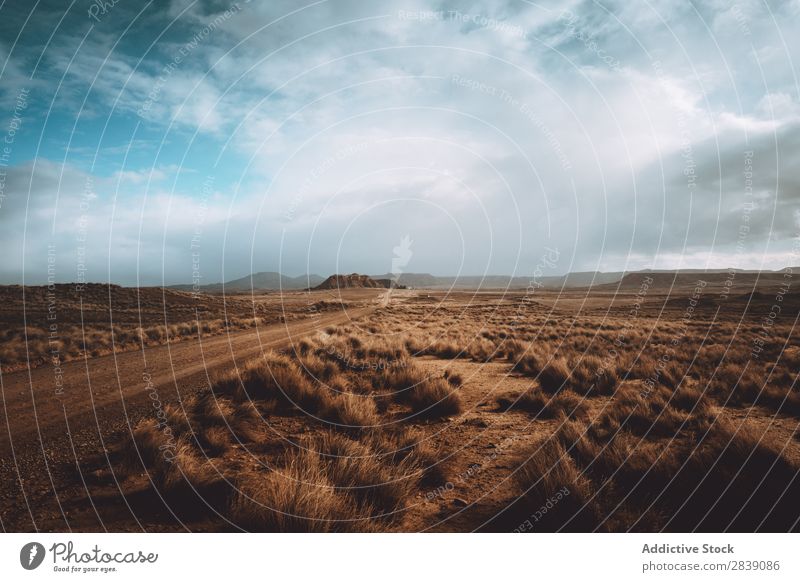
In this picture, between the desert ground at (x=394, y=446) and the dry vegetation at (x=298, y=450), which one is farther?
the desert ground at (x=394, y=446)

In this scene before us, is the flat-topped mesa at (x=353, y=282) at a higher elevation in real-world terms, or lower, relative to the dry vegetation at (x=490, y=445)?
higher

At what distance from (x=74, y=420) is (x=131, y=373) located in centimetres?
417

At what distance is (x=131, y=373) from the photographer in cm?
1006

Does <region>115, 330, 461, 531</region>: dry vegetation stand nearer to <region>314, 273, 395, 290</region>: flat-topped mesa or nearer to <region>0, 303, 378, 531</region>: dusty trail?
<region>0, 303, 378, 531</region>: dusty trail

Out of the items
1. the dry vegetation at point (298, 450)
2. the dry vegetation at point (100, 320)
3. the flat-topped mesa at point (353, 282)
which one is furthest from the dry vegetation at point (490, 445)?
the flat-topped mesa at point (353, 282)

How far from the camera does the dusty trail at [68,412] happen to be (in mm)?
3969

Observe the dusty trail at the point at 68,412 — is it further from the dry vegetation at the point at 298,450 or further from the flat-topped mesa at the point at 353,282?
the flat-topped mesa at the point at 353,282

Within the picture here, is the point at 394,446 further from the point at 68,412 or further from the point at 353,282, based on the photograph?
the point at 353,282

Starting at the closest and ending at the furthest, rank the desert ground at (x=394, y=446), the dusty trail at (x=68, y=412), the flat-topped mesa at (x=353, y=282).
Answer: the desert ground at (x=394, y=446) < the dusty trail at (x=68, y=412) < the flat-topped mesa at (x=353, y=282)

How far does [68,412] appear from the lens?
6730 millimetres

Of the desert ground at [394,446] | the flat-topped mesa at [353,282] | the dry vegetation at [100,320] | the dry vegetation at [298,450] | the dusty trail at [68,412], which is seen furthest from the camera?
the flat-topped mesa at [353,282]

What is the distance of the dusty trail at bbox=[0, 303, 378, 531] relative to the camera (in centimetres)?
397

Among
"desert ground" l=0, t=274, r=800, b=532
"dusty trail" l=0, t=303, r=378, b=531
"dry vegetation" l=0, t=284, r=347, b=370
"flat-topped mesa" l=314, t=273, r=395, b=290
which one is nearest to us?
"desert ground" l=0, t=274, r=800, b=532

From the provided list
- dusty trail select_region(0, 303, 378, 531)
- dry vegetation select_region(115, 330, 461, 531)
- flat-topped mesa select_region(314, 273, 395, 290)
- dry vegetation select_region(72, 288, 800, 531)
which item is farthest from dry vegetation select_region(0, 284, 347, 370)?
flat-topped mesa select_region(314, 273, 395, 290)
